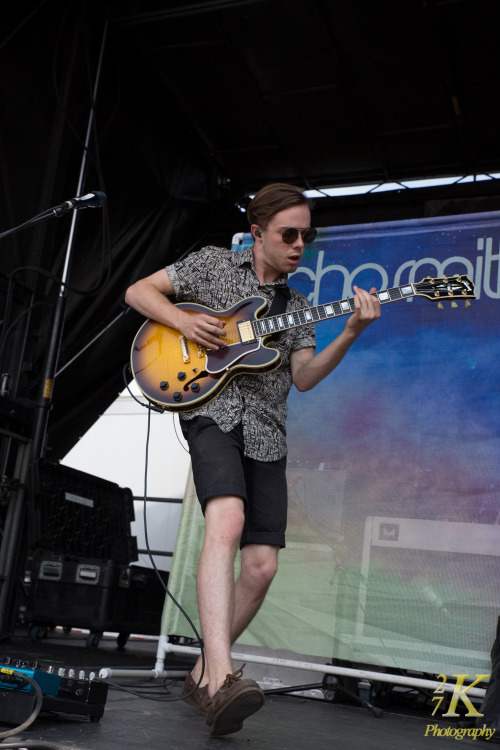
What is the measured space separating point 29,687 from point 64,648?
2598mm

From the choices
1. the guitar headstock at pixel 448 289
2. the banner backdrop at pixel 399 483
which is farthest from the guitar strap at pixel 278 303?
the banner backdrop at pixel 399 483

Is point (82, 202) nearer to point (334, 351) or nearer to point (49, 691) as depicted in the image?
point (334, 351)

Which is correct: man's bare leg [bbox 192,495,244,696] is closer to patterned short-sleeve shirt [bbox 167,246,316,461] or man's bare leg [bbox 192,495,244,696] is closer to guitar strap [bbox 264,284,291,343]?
patterned short-sleeve shirt [bbox 167,246,316,461]

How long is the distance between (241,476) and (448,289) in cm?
101

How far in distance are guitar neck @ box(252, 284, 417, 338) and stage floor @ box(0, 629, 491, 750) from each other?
1.09m

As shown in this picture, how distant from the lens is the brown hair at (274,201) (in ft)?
7.73

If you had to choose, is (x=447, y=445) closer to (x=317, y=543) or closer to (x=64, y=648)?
(x=317, y=543)

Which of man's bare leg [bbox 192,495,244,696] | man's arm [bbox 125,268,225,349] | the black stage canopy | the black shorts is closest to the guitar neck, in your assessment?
man's arm [bbox 125,268,225,349]

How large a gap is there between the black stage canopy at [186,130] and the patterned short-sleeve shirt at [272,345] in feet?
5.36

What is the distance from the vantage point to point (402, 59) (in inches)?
170

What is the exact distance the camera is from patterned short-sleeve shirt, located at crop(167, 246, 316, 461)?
85.6 inches

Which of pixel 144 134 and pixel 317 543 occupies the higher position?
pixel 144 134

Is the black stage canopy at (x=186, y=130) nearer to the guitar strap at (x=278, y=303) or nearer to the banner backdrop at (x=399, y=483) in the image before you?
the banner backdrop at (x=399, y=483)

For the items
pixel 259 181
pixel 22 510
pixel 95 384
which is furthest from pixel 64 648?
pixel 259 181
